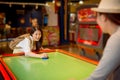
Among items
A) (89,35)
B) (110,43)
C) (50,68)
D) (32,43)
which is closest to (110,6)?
(110,43)

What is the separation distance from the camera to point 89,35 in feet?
11.6

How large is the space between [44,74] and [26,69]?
33cm

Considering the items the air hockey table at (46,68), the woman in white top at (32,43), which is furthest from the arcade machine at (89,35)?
the woman in white top at (32,43)

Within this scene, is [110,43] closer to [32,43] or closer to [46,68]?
[46,68]

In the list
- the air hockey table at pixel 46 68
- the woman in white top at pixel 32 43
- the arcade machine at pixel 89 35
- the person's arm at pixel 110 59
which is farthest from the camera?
the arcade machine at pixel 89 35

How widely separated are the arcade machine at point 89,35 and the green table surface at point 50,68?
0.59 m

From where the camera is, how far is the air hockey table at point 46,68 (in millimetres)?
2049

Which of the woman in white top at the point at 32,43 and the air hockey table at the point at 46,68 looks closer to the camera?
the air hockey table at the point at 46,68

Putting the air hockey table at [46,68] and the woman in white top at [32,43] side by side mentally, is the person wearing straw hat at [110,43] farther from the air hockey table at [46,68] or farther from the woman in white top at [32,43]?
the woman in white top at [32,43]

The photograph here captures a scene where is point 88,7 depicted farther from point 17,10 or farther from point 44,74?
point 17,10

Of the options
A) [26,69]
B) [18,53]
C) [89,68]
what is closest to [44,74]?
[26,69]

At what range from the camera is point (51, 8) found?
9391 millimetres

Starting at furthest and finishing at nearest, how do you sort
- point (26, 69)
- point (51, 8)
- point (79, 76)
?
1. point (51, 8)
2. point (26, 69)
3. point (79, 76)

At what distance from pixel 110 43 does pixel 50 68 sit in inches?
59.0
